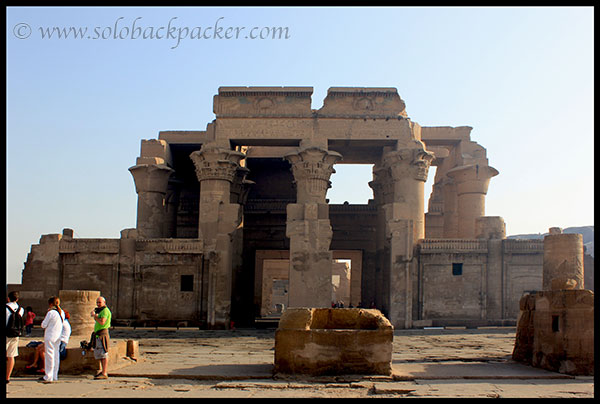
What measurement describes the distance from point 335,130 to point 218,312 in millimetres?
6501

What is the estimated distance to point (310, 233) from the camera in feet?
60.4

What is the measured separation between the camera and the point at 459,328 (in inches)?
722

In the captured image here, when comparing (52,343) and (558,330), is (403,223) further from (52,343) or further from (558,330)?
(52,343)

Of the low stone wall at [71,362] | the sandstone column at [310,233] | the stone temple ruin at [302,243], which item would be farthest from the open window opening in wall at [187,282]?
the low stone wall at [71,362]

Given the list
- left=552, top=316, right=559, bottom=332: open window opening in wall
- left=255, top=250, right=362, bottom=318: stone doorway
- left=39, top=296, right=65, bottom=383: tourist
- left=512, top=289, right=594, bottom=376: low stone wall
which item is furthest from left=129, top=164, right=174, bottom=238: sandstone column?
left=552, top=316, right=559, bottom=332: open window opening in wall

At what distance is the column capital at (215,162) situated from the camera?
63.5ft

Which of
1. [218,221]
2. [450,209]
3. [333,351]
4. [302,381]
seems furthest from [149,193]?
[302,381]

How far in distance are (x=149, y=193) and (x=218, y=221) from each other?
113 inches

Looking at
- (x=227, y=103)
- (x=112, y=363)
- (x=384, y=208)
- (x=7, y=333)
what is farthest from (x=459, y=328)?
(x=7, y=333)

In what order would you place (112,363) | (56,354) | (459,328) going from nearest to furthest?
(56,354) < (112,363) < (459,328)

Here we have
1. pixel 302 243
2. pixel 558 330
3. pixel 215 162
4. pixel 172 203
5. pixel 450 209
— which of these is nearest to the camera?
pixel 558 330

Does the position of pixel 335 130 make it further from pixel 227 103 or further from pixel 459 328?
pixel 459 328

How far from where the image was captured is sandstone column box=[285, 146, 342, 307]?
715 inches

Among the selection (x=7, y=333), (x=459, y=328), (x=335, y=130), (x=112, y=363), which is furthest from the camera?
(x=335, y=130)
